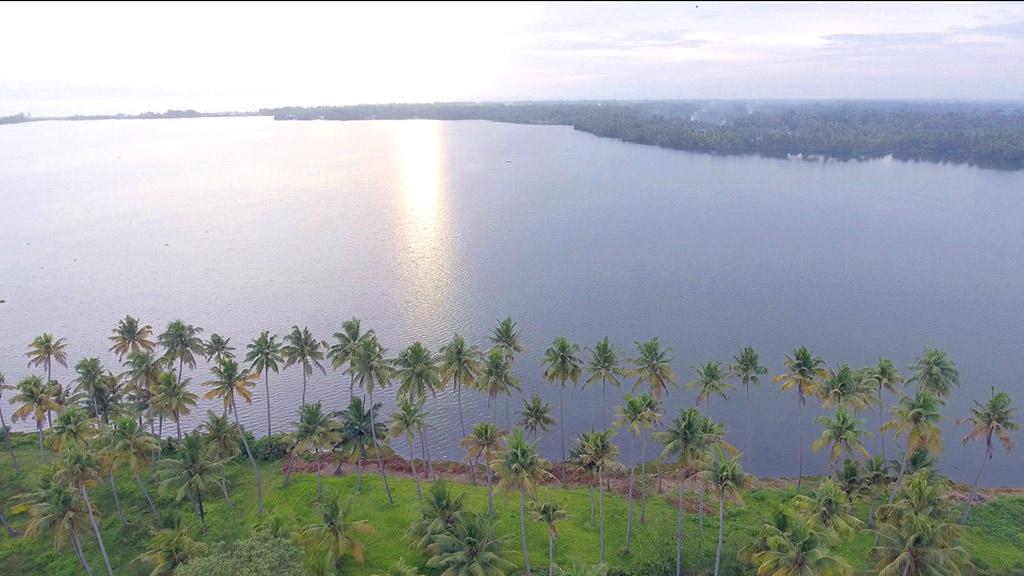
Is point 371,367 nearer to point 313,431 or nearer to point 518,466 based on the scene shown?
point 313,431

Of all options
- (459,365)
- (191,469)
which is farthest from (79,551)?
(459,365)

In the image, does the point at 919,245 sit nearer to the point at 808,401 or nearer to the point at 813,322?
the point at 813,322

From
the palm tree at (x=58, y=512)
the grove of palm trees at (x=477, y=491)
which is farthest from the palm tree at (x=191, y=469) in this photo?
the palm tree at (x=58, y=512)

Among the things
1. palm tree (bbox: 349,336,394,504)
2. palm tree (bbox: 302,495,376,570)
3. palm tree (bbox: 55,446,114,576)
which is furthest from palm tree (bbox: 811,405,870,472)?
palm tree (bbox: 55,446,114,576)

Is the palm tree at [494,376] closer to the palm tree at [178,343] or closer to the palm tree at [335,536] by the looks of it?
the palm tree at [335,536]

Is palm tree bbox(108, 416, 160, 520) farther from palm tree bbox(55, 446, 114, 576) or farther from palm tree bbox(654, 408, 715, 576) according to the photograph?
palm tree bbox(654, 408, 715, 576)
